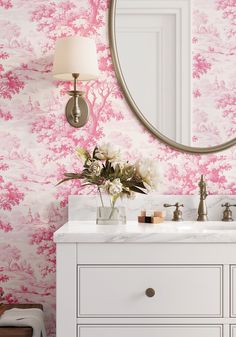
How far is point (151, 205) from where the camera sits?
2.56m

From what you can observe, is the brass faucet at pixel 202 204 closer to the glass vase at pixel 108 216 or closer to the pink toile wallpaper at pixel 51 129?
the pink toile wallpaper at pixel 51 129

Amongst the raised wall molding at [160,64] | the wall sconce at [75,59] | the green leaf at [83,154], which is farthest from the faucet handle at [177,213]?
the wall sconce at [75,59]

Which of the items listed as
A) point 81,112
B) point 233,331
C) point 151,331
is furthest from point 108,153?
point 233,331

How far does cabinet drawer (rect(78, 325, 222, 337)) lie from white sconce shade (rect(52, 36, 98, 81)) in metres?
1.09

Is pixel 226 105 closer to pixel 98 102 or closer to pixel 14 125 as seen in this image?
pixel 98 102

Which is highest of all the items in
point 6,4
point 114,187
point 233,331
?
point 6,4

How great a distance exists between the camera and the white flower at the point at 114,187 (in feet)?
7.46

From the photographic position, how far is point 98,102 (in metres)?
2.60

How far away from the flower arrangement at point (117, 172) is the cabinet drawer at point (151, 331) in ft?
1.83

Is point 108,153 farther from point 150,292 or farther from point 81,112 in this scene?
point 150,292

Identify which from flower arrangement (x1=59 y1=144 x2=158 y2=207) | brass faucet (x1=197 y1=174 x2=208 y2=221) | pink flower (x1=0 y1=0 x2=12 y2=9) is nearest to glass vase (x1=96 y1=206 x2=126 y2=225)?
flower arrangement (x1=59 y1=144 x2=158 y2=207)

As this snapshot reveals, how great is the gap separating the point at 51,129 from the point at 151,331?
1.06m

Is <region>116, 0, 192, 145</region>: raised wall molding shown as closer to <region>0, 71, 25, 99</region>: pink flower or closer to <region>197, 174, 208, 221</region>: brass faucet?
<region>197, 174, 208, 221</region>: brass faucet

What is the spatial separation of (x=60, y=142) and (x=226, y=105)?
80 centimetres
